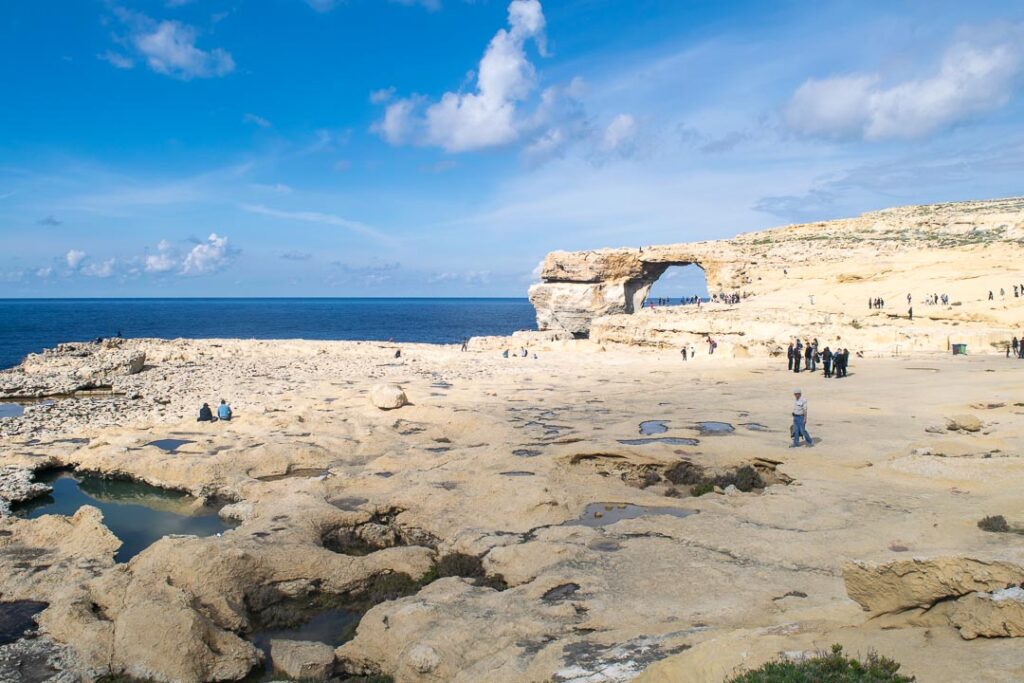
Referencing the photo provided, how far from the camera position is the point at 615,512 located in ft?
42.4

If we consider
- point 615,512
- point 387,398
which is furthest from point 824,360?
point 615,512

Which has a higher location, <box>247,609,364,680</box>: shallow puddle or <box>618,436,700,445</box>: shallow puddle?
<box>618,436,700,445</box>: shallow puddle

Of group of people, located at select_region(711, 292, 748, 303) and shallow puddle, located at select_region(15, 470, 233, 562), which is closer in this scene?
shallow puddle, located at select_region(15, 470, 233, 562)

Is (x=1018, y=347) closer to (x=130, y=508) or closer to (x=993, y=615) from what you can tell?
(x=993, y=615)

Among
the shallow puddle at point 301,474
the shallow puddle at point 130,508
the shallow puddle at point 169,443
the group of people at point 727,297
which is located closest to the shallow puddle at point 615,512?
the shallow puddle at point 301,474

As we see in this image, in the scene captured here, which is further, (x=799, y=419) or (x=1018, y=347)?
(x=1018, y=347)

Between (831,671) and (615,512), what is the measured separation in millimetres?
7753

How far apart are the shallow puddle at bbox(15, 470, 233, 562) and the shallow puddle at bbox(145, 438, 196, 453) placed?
5.78 ft

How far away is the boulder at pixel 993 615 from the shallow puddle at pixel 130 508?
1318 centimetres

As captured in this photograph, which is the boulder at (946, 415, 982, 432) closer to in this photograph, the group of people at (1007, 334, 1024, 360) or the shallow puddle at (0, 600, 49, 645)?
the group of people at (1007, 334, 1024, 360)

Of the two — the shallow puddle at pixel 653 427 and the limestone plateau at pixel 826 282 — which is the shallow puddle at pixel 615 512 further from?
the limestone plateau at pixel 826 282

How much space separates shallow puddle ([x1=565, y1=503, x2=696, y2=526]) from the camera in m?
12.4

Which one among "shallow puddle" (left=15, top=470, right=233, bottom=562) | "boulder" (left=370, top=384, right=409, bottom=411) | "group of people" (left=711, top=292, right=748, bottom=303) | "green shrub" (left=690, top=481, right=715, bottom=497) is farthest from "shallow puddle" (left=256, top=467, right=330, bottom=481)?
"group of people" (left=711, top=292, right=748, bottom=303)

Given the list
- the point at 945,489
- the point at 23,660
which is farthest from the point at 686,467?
the point at 23,660
